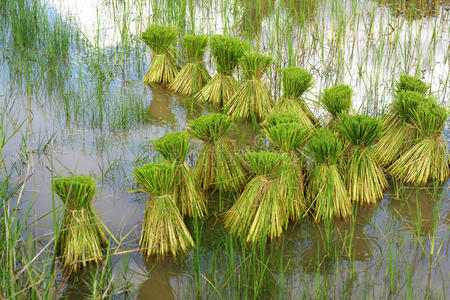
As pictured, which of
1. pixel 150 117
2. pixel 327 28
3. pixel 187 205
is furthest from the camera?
pixel 327 28

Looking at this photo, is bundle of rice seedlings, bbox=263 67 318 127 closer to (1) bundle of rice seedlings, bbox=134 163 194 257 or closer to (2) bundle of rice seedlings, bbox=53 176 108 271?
(1) bundle of rice seedlings, bbox=134 163 194 257

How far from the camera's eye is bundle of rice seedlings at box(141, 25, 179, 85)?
4309mm

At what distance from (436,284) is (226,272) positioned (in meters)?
0.93

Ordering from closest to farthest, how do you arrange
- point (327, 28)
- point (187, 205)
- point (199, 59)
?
point (187, 205) → point (199, 59) → point (327, 28)

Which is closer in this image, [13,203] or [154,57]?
[13,203]

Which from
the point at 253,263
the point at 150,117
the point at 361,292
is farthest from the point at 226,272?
the point at 150,117

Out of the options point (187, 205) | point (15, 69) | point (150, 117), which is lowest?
point (187, 205)

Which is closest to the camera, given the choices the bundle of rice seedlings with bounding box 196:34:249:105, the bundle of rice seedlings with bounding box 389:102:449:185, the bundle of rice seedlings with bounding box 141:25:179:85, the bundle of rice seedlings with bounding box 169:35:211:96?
the bundle of rice seedlings with bounding box 389:102:449:185

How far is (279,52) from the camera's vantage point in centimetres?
460

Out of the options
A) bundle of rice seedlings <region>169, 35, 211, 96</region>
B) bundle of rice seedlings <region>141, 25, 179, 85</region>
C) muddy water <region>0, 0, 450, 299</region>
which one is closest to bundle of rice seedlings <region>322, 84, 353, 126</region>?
muddy water <region>0, 0, 450, 299</region>

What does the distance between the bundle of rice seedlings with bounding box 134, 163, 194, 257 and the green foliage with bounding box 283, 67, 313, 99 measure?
4.51 feet

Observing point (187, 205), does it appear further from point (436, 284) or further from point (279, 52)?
point (279, 52)

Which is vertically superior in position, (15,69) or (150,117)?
(15,69)

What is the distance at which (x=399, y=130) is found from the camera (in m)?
3.25
